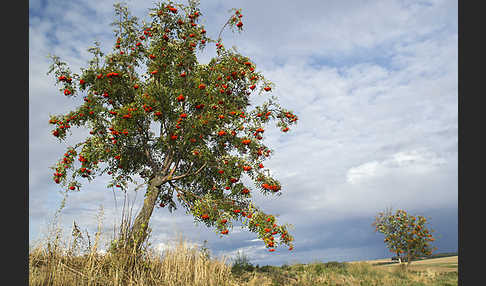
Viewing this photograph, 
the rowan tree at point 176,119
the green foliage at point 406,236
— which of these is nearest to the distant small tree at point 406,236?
the green foliage at point 406,236

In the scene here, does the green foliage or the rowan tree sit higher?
the rowan tree

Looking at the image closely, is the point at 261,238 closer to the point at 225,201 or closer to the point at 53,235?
the point at 225,201

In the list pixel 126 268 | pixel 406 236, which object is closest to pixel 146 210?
pixel 126 268

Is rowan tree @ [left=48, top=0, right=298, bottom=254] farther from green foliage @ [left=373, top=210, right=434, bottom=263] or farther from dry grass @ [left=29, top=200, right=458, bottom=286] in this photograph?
green foliage @ [left=373, top=210, right=434, bottom=263]

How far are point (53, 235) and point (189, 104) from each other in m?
5.99

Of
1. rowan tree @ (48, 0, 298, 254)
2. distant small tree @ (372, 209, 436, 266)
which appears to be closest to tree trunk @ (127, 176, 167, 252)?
rowan tree @ (48, 0, 298, 254)

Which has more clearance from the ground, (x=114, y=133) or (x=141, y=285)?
(x=114, y=133)

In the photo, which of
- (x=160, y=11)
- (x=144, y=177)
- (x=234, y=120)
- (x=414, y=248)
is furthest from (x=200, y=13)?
(x=414, y=248)

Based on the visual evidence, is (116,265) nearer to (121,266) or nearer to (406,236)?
(121,266)

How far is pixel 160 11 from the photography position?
1320 centimetres

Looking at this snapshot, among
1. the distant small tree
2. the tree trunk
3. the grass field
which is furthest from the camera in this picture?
the distant small tree

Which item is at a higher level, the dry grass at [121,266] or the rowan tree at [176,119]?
the rowan tree at [176,119]

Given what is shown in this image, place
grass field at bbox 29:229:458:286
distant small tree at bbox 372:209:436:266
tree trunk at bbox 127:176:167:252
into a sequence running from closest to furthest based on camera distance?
grass field at bbox 29:229:458:286, tree trunk at bbox 127:176:167:252, distant small tree at bbox 372:209:436:266

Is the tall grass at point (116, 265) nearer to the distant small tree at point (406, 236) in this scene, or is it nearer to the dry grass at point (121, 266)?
the dry grass at point (121, 266)
